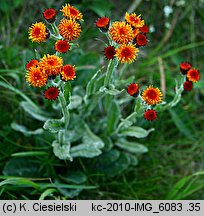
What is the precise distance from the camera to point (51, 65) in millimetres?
2334

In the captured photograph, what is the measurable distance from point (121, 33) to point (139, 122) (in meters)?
1.31

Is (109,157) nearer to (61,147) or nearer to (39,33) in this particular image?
(61,147)

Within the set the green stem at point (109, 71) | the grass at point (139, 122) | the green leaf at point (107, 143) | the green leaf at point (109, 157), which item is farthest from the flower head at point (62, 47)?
A: the green leaf at point (109, 157)

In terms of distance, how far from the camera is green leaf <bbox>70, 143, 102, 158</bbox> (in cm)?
304

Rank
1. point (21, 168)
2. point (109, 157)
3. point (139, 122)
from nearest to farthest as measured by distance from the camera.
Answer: point (21, 168), point (109, 157), point (139, 122)

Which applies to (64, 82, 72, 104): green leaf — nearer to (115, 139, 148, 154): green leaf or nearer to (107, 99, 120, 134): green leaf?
(107, 99, 120, 134): green leaf

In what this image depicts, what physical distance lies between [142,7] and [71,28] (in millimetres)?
2177

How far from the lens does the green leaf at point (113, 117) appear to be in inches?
128

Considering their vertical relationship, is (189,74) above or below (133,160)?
above

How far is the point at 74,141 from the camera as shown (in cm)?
329

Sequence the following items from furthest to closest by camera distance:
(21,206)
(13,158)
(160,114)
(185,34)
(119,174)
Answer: (185,34), (160,114), (119,174), (13,158), (21,206)

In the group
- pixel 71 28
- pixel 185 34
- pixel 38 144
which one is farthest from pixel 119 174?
pixel 185 34

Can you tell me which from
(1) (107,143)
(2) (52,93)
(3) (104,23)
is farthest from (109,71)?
(1) (107,143)

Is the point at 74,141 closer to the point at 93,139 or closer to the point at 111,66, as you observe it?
the point at 93,139
